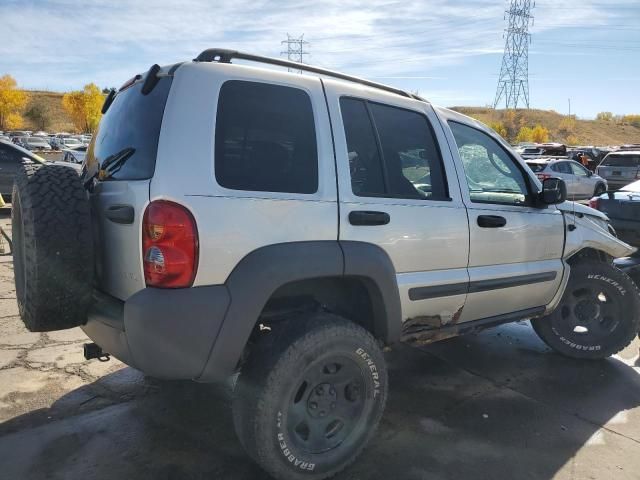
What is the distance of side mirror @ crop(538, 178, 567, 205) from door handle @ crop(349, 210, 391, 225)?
62.4 inches

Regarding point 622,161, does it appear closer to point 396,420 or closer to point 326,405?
point 396,420

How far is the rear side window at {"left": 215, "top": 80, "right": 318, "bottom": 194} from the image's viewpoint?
8.09 ft

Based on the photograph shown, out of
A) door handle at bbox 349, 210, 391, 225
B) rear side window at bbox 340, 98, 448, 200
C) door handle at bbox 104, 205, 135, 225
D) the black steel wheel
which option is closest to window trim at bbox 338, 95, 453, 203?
rear side window at bbox 340, 98, 448, 200

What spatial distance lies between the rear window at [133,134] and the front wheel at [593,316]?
3566 mm

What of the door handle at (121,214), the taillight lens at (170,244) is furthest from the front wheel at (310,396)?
the door handle at (121,214)

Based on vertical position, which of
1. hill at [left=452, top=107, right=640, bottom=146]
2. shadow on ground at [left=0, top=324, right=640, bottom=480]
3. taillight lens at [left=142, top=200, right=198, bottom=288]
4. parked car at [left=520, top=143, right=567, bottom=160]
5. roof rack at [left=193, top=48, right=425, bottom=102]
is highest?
hill at [left=452, top=107, right=640, bottom=146]

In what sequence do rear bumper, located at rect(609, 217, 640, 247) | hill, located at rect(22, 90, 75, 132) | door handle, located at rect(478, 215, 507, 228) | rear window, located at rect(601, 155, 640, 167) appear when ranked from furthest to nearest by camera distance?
hill, located at rect(22, 90, 75, 132) < rear window, located at rect(601, 155, 640, 167) < rear bumper, located at rect(609, 217, 640, 247) < door handle, located at rect(478, 215, 507, 228)

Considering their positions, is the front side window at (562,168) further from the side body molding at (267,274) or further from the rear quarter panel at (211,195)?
the rear quarter panel at (211,195)

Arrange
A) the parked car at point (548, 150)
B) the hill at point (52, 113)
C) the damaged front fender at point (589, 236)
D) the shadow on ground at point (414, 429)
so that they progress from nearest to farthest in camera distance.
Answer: the shadow on ground at point (414, 429) → the damaged front fender at point (589, 236) → the parked car at point (548, 150) → the hill at point (52, 113)

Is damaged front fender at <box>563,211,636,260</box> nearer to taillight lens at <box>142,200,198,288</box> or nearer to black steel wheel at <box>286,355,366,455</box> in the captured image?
black steel wheel at <box>286,355,366,455</box>

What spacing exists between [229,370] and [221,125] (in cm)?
114

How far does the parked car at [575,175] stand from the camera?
18172 millimetres

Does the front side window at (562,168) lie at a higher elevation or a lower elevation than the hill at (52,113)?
lower

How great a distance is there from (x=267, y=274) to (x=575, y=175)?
18881mm
